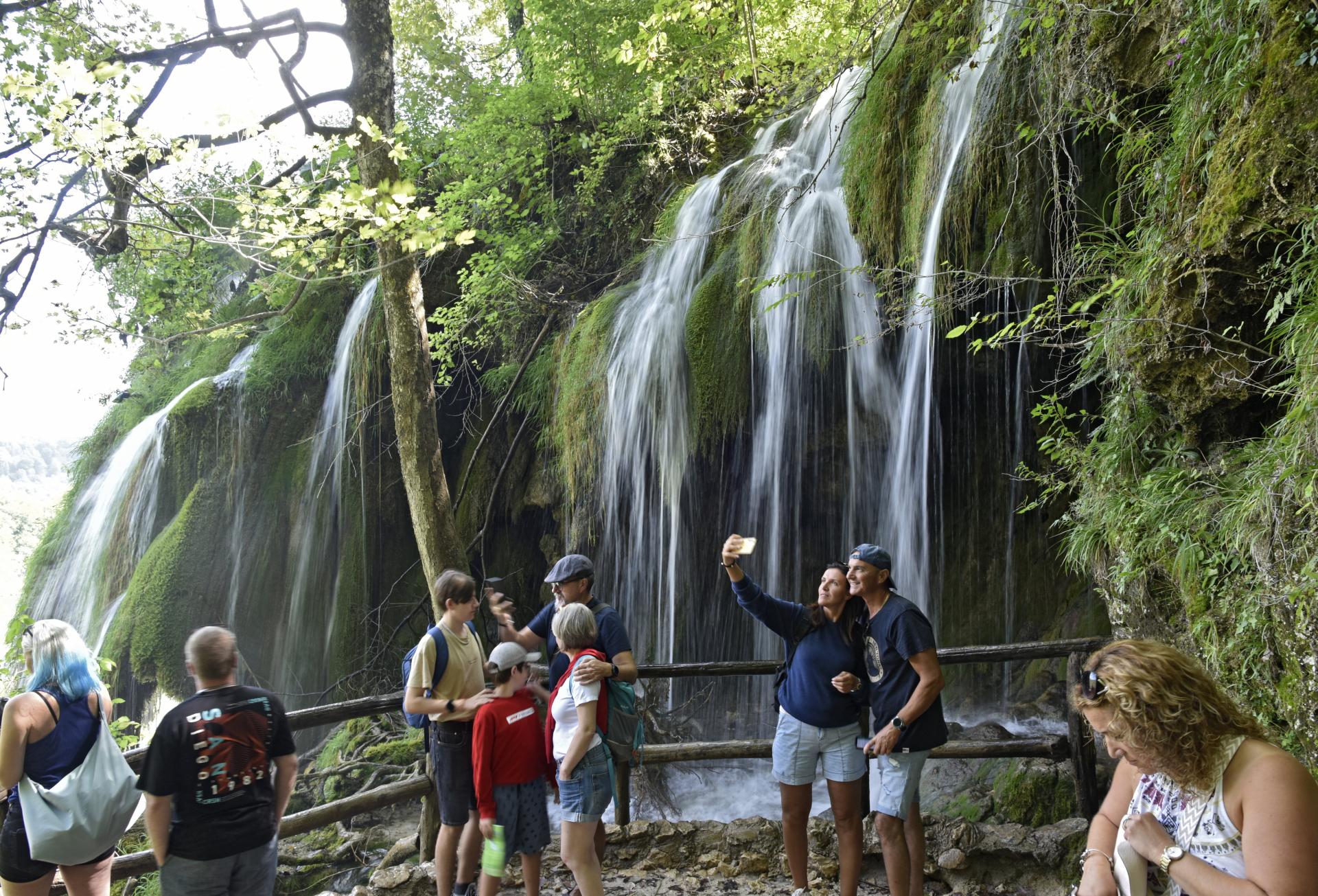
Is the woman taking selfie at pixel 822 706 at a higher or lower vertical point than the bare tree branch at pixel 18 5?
lower

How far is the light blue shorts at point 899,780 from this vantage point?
3859 millimetres

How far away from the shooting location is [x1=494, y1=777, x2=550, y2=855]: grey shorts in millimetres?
3795

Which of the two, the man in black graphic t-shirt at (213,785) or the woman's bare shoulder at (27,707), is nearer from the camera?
the man in black graphic t-shirt at (213,785)

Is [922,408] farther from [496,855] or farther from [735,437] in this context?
[496,855]

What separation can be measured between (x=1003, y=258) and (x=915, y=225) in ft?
2.58

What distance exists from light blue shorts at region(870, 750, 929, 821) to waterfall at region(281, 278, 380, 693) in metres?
9.68

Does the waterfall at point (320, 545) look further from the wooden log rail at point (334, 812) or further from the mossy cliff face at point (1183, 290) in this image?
the mossy cliff face at point (1183, 290)

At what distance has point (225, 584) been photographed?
12102mm

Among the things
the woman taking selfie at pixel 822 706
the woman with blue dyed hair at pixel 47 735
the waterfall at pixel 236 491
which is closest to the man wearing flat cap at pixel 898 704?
the woman taking selfie at pixel 822 706

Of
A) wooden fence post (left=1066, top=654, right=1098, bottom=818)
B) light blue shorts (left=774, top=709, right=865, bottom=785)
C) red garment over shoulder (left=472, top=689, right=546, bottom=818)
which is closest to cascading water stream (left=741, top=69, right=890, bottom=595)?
wooden fence post (left=1066, top=654, right=1098, bottom=818)

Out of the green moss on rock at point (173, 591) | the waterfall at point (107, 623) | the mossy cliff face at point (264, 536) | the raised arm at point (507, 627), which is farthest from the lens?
the waterfall at point (107, 623)

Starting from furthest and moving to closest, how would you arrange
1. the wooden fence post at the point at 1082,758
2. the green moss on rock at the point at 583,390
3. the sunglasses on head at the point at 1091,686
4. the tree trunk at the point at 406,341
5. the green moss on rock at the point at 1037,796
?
the green moss on rock at the point at 583,390 → the tree trunk at the point at 406,341 → the green moss on rock at the point at 1037,796 → the wooden fence post at the point at 1082,758 → the sunglasses on head at the point at 1091,686

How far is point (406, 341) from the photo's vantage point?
25.4 ft

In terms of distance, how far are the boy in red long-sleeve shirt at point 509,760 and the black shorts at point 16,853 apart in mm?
1442
